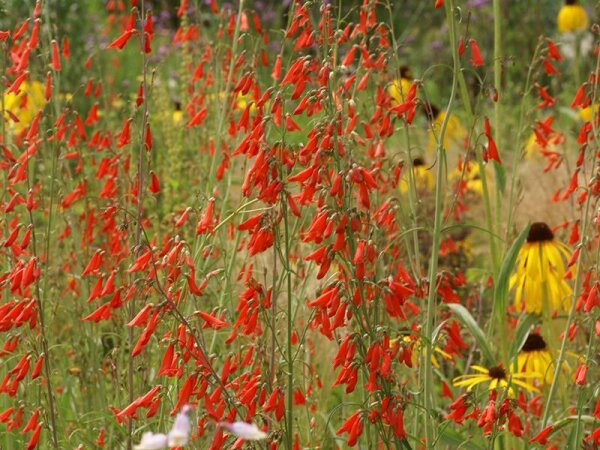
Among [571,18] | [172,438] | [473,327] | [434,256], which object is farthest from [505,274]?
[571,18]

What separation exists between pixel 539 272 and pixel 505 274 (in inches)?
42.7

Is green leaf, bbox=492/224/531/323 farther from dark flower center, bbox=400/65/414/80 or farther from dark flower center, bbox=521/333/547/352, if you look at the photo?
dark flower center, bbox=400/65/414/80

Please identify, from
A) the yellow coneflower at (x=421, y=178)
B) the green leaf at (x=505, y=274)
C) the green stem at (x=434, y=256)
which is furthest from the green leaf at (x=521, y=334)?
the yellow coneflower at (x=421, y=178)

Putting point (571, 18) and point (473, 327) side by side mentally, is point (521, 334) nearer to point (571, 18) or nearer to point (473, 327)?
point (473, 327)

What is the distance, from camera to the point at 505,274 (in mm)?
3492

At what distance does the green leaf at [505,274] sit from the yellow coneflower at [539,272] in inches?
28.6

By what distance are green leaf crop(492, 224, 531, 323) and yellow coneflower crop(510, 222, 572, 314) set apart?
0.73 metres

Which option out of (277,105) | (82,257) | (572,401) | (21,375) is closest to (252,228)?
(277,105)

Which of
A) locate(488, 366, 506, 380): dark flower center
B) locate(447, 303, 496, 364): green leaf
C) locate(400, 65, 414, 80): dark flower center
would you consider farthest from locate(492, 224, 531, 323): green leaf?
locate(400, 65, 414, 80): dark flower center

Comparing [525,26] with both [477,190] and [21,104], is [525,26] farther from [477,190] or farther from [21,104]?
[21,104]

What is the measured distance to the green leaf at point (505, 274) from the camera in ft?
11.2

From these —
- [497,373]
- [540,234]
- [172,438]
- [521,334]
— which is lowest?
[497,373]

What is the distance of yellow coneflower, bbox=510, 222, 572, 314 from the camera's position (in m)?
4.48

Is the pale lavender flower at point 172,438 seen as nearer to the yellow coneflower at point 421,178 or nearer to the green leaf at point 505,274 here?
the green leaf at point 505,274
